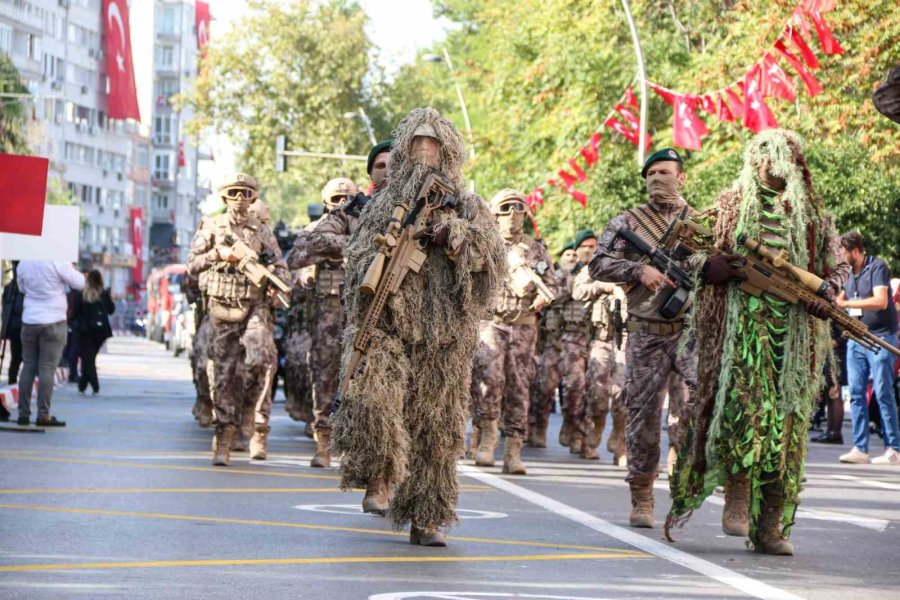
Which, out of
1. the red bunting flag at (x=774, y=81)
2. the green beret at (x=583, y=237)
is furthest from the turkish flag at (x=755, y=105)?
the green beret at (x=583, y=237)

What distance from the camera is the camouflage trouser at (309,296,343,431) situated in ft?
50.1

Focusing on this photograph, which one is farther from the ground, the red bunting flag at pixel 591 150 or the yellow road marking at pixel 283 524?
the red bunting flag at pixel 591 150

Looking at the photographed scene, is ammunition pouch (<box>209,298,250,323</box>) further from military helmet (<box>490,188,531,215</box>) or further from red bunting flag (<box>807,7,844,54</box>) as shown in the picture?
red bunting flag (<box>807,7,844,54</box>)

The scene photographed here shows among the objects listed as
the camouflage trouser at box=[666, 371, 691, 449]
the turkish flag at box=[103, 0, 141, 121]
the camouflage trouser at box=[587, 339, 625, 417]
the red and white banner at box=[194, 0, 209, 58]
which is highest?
the red and white banner at box=[194, 0, 209, 58]

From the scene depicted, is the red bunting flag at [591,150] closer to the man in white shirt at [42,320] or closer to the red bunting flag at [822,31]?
the red bunting flag at [822,31]

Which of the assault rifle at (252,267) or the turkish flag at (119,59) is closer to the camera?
the assault rifle at (252,267)

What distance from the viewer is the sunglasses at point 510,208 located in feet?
53.5

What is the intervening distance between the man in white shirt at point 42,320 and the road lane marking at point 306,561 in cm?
1037

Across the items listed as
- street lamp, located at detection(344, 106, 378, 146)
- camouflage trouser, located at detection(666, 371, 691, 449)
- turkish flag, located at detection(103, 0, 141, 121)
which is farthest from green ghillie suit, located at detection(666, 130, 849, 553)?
turkish flag, located at detection(103, 0, 141, 121)

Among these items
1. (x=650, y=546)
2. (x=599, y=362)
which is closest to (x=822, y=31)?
(x=599, y=362)

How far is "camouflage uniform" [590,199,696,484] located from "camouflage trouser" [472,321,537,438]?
176 inches

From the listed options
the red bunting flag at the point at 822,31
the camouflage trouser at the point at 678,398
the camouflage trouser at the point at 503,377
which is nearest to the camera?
the camouflage trouser at the point at 678,398

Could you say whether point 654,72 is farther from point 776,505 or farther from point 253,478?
point 776,505

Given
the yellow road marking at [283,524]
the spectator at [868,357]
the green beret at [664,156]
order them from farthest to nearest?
1. the spectator at [868,357]
2. the green beret at [664,156]
3. the yellow road marking at [283,524]
